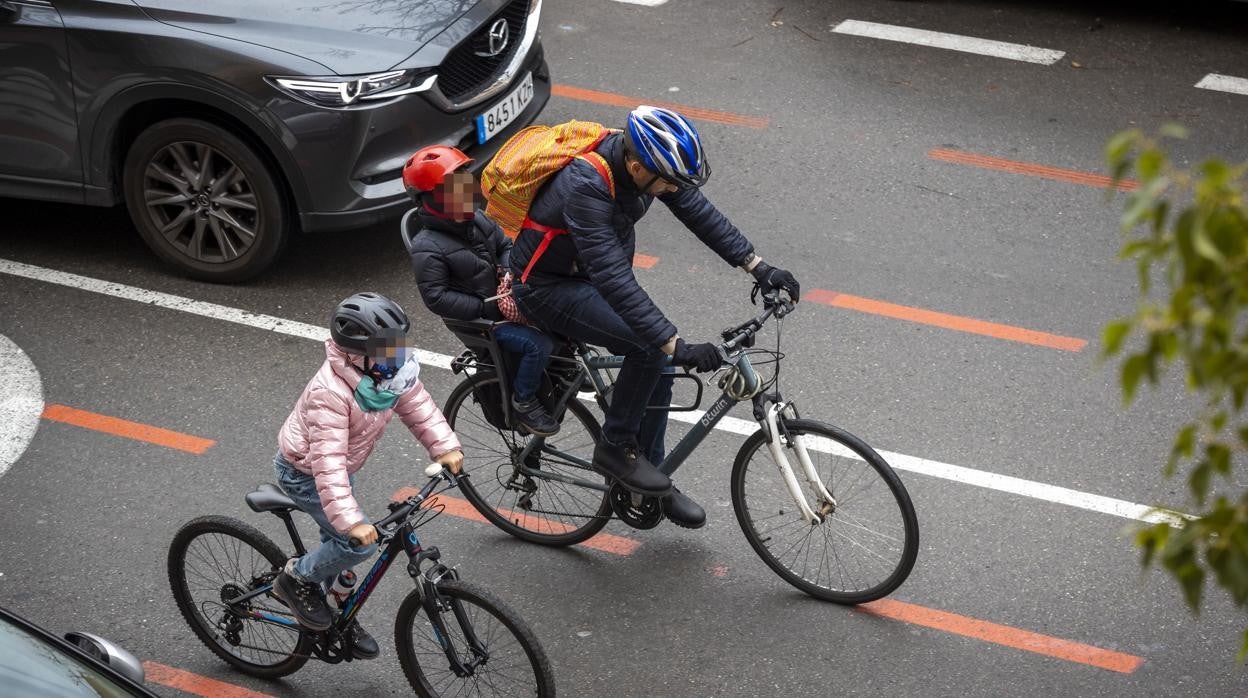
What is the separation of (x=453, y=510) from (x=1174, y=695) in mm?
2912

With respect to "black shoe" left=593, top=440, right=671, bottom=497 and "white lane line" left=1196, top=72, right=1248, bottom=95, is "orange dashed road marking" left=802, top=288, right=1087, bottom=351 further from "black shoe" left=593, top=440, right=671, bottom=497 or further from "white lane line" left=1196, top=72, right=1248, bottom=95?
"white lane line" left=1196, top=72, right=1248, bottom=95

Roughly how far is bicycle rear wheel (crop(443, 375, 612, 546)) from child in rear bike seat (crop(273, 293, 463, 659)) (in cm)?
101

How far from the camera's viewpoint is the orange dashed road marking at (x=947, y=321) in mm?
7062

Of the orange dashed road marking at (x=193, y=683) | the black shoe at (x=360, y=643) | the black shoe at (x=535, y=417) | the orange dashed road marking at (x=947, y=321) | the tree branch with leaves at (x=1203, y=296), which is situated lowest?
the orange dashed road marking at (x=193, y=683)

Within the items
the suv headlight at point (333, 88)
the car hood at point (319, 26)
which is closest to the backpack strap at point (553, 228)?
the suv headlight at point (333, 88)

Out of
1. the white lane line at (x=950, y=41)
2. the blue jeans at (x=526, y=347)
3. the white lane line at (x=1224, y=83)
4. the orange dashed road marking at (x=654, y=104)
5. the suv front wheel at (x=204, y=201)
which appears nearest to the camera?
the blue jeans at (x=526, y=347)

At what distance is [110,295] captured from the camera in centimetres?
759

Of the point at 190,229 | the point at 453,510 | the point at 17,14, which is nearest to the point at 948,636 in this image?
the point at 453,510

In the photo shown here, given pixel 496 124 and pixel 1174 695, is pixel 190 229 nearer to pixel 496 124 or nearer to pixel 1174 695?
pixel 496 124

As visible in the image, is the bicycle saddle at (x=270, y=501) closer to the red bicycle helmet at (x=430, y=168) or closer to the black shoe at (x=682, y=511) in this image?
the red bicycle helmet at (x=430, y=168)

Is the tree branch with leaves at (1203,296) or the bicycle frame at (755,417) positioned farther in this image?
the bicycle frame at (755,417)

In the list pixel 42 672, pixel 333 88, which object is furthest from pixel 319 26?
pixel 42 672

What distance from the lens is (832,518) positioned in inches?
215

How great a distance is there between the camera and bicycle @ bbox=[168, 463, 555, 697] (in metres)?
4.42
